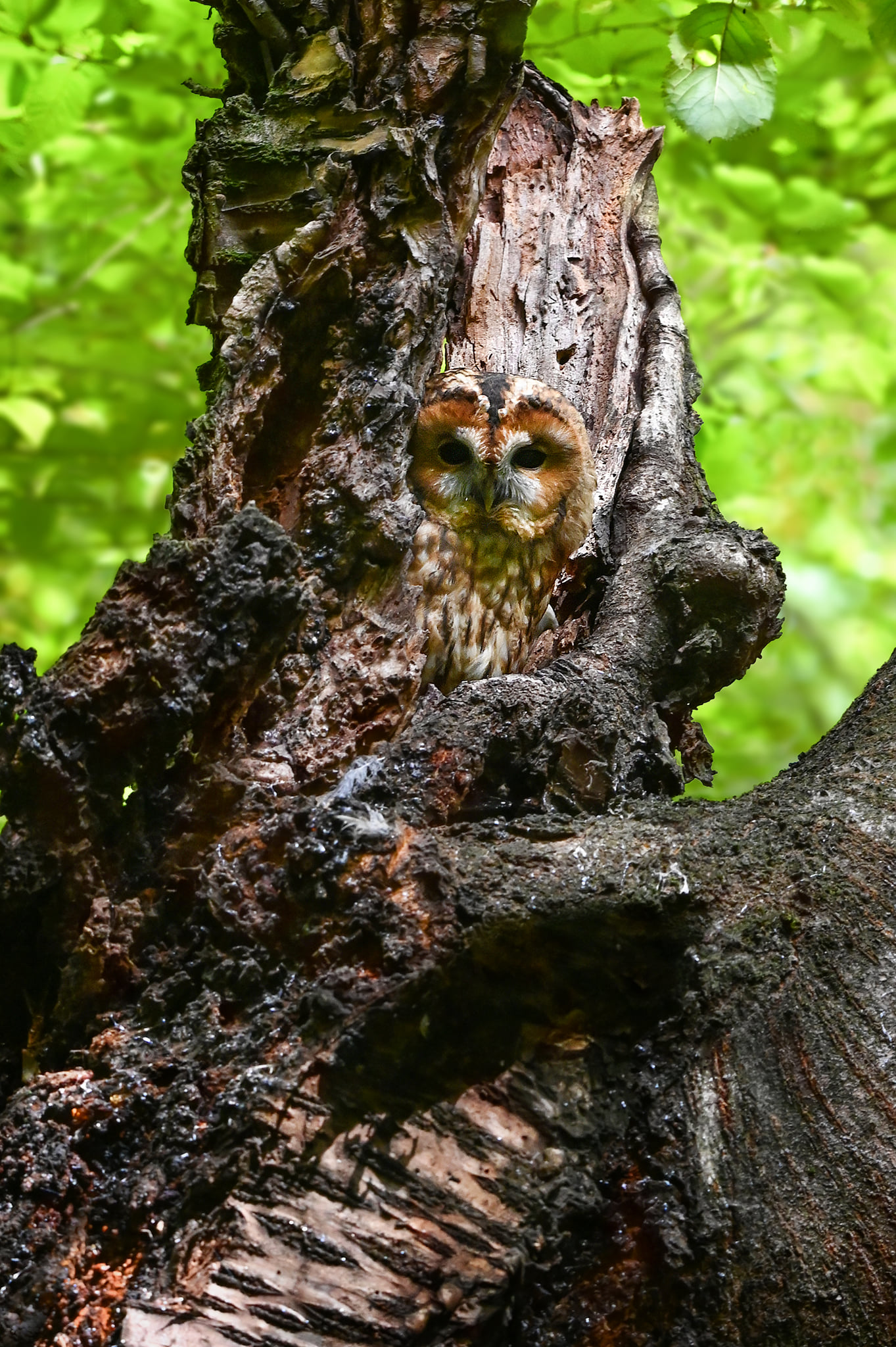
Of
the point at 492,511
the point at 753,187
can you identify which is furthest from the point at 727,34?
the point at 753,187

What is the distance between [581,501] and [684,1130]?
1740 mm

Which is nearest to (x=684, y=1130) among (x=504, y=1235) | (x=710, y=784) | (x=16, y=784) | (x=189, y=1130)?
(x=504, y=1235)

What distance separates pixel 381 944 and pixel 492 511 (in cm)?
167

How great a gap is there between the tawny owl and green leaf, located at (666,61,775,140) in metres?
0.68

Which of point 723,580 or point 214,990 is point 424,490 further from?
point 214,990

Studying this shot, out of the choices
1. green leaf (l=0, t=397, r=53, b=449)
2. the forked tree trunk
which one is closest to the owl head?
the forked tree trunk

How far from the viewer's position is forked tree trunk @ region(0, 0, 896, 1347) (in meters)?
1.15

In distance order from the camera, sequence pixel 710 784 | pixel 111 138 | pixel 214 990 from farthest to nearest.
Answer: pixel 111 138 → pixel 710 784 → pixel 214 990

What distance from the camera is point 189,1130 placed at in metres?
1.21

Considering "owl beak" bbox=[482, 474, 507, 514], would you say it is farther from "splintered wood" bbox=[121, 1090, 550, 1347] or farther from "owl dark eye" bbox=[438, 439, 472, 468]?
"splintered wood" bbox=[121, 1090, 550, 1347]

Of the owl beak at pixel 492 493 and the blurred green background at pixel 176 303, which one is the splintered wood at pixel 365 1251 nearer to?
the owl beak at pixel 492 493

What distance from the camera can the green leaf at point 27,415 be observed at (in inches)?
196

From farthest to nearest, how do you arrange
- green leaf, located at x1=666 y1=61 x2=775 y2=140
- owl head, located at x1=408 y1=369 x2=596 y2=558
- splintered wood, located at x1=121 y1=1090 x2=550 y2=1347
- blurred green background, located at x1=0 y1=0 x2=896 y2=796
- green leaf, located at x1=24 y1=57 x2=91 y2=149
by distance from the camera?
blurred green background, located at x1=0 y1=0 x2=896 y2=796
green leaf, located at x1=24 y1=57 x2=91 y2=149
owl head, located at x1=408 y1=369 x2=596 y2=558
green leaf, located at x1=666 y1=61 x2=775 y2=140
splintered wood, located at x1=121 y1=1090 x2=550 y2=1347

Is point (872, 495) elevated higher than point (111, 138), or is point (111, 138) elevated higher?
point (872, 495)
